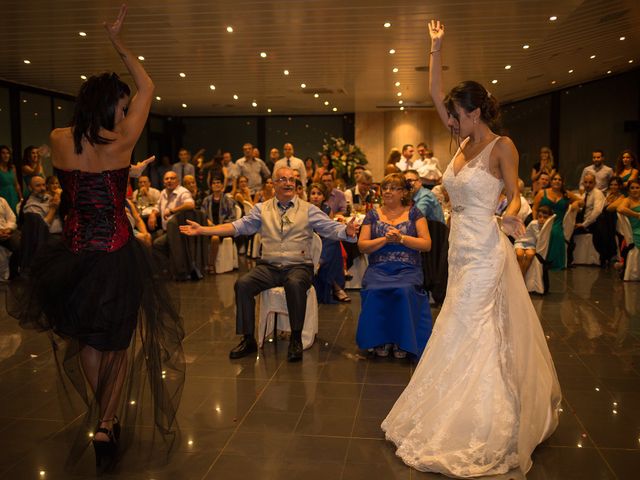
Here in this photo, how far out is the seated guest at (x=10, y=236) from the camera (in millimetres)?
8109

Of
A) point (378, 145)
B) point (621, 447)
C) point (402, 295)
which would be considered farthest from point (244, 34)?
point (378, 145)

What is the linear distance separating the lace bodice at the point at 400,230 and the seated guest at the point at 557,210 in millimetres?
4682

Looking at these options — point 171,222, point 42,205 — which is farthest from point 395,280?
point 42,205

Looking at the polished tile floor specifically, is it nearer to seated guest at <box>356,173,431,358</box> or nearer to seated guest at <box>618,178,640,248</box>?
seated guest at <box>356,173,431,358</box>

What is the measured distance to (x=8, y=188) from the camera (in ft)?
31.0

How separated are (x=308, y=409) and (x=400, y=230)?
1580 millimetres

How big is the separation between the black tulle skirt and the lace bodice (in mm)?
1979

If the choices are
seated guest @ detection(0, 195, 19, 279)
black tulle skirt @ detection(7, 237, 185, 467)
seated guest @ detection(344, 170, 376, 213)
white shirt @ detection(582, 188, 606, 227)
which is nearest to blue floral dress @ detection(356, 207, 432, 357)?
black tulle skirt @ detection(7, 237, 185, 467)

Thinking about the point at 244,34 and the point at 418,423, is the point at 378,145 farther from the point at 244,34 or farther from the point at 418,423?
the point at 418,423

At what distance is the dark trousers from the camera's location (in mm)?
4723

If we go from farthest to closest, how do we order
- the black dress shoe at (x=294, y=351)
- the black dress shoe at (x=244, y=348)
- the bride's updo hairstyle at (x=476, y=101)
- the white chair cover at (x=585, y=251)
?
the white chair cover at (x=585, y=251) < the black dress shoe at (x=244, y=348) < the black dress shoe at (x=294, y=351) < the bride's updo hairstyle at (x=476, y=101)

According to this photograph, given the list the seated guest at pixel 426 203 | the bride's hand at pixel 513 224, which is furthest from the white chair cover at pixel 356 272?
the bride's hand at pixel 513 224

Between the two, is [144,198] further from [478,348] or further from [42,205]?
[478,348]

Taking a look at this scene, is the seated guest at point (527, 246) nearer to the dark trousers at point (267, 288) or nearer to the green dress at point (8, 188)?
the dark trousers at point (267, 288)
